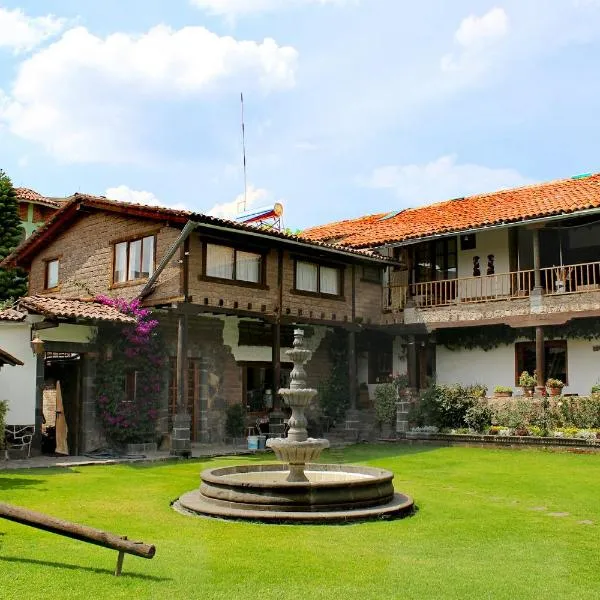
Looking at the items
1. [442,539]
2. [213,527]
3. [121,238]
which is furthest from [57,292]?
[442,539]

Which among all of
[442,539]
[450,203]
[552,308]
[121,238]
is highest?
[450,203]

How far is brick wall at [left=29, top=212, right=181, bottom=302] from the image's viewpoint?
18.3 m

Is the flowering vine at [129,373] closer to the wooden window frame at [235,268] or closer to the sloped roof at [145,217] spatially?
the wooden window frame at [235,268]

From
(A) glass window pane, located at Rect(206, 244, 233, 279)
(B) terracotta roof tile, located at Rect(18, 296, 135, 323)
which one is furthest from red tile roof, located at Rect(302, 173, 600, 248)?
(B) terracotta roof tile, located at Rect(18, 296, 135, 323)

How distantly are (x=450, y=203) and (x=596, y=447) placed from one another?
498 inches

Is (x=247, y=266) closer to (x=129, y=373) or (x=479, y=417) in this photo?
(x=129, y=373)

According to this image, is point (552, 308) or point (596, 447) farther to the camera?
point (552, 308)

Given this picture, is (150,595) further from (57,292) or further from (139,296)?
(57,292)

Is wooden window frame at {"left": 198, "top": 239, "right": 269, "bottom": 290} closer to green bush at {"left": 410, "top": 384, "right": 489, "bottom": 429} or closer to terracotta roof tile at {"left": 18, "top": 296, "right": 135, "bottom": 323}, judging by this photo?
terracotta roof tile at {"left": 18, "top": 296, "right": 135, "bottom": 323}

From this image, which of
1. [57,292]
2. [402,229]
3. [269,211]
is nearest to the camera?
[57,292]

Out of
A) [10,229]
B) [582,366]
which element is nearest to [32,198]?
[10,229]

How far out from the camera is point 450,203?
2725cm

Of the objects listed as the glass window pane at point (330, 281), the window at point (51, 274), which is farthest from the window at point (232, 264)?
the window at point (51, 274)

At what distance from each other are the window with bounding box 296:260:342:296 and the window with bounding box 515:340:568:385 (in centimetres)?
567
